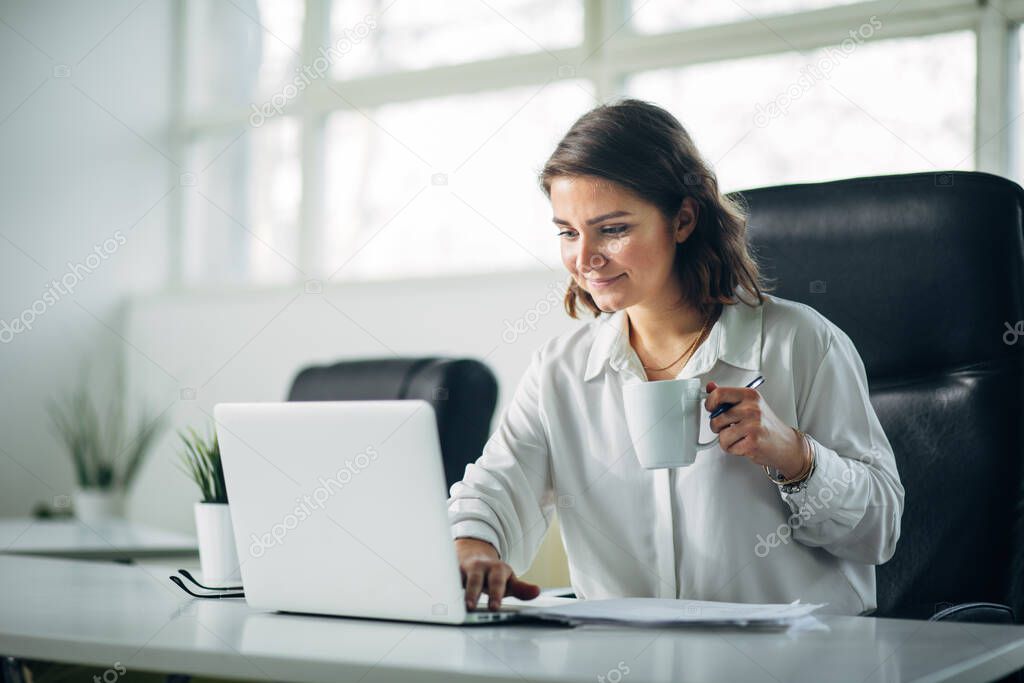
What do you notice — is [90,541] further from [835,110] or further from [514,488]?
[835,110]

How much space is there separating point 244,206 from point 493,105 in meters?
1.25

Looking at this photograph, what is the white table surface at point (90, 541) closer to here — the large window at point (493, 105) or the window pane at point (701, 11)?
the large window at point (493, 105)

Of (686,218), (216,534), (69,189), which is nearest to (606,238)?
(686,218)

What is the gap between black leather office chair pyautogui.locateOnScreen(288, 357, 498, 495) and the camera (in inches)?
76.3

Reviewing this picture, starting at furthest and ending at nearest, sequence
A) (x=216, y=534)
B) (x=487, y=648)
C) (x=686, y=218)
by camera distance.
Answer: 1. (x=686, y=218)
2. (x=216, y=534)
3. (x=487, y=648)

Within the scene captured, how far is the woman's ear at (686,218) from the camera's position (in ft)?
5.37

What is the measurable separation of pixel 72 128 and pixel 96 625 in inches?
141

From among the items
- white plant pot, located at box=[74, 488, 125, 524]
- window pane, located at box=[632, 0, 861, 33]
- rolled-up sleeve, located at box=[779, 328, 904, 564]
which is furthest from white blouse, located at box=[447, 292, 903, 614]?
white plant pot, located at box=[74, 488, 125, 524]

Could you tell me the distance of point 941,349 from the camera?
1558 millimetres

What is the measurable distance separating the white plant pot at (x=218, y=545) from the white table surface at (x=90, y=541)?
2.83 feet

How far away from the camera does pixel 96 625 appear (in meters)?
1.13

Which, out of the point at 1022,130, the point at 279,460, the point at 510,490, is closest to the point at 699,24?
the point at 1022,130

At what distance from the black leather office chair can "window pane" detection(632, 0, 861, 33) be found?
1818 millimetres

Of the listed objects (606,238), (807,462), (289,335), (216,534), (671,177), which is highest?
(289,335)
